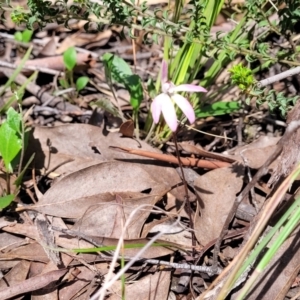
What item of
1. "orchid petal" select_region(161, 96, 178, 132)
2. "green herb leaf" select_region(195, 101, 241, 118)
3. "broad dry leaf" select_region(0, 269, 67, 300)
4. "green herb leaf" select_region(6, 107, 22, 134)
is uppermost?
"orchid petal" select_region(161, 96, 178, 132)

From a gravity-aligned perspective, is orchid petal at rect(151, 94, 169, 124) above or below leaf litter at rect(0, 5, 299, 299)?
above

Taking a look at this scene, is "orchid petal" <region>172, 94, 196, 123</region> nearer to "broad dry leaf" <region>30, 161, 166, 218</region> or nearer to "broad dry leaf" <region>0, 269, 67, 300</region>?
"broad dry leaf" <region>30, 161, 166, 218</region>

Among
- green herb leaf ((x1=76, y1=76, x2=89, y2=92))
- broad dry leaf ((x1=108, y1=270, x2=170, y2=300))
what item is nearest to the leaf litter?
broad dry leaf ((x1=108, y1=270, x2=170, y2=300))

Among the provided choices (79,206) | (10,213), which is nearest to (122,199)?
(79,206)

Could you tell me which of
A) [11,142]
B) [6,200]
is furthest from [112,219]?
[11,142]

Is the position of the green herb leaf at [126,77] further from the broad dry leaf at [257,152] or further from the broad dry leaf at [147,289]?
the broad dry leaf at [147,289]

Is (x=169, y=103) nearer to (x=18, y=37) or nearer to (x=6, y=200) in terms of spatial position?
(x=6, y=200)
